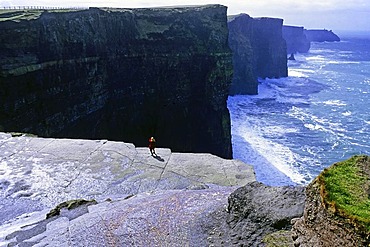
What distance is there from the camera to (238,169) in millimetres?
12320

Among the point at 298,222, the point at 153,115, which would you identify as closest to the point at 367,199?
the point at 298,222

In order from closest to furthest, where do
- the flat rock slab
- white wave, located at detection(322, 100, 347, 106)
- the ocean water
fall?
the flat rock slab < the ocean water < white wave, located at detection(322, 100, 347, 106)

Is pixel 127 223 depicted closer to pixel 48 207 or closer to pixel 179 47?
pixel 48 207

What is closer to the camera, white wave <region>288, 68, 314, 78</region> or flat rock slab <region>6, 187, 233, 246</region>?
flat rock slab <region>6, 187, 233, 246</region>

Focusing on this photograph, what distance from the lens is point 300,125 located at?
4916 cm

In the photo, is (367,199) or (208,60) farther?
(208,60)

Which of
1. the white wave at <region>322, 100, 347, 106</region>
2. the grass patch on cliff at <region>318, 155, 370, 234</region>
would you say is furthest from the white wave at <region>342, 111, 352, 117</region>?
the grass patch on cliff at <region>318, 155, 370, 234</region>

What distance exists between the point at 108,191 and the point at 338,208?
7.31 m

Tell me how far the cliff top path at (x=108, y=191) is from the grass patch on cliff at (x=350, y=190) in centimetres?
292

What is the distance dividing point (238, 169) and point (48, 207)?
5865mm

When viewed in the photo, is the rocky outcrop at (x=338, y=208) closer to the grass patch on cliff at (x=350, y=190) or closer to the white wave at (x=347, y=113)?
the grass patch on cliff at (x=350, y=190)

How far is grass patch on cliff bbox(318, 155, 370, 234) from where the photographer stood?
16.5 feet

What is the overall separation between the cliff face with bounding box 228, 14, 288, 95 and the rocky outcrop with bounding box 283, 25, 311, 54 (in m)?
51.6

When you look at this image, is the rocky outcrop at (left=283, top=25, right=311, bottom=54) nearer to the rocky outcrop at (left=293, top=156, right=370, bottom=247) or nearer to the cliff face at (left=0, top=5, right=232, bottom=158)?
the cliff face at (left=0, top=5, right=232, bottom=158)
